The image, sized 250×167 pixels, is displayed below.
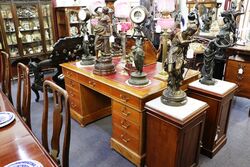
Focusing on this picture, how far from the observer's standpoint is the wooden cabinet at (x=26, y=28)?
4434mm

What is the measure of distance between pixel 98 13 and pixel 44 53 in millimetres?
3188

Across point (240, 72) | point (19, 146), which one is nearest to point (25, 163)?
point (19, 146)

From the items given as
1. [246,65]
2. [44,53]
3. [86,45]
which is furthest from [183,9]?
[44,53]

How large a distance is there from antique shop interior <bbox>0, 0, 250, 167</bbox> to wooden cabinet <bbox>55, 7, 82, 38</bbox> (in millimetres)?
1925

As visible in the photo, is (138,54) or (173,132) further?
(138,54)

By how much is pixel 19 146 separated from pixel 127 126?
105 cm

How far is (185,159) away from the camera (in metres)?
1.80

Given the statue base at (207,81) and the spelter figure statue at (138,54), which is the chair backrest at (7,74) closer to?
the spelter figure statue at (138,54)

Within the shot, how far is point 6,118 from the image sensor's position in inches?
57.7

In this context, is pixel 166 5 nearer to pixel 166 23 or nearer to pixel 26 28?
pixel 166 23

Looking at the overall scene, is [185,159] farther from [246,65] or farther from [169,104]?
[246,65]

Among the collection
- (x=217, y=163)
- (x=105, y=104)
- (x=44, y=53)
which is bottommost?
(x=217, y=163)

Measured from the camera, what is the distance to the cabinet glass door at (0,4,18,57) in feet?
14.4

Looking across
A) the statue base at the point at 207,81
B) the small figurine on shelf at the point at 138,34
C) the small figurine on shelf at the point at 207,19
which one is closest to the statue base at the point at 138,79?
the small figurine on shelf at the point at 138,34
